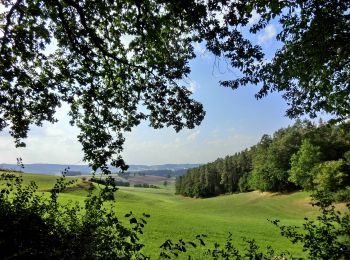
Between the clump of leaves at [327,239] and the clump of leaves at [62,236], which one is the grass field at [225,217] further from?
the clump of leaves at [62,236]

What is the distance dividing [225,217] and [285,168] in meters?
52.4

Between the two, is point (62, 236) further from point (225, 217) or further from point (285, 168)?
point (285, 168)

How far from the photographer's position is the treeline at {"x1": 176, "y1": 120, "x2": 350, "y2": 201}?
7175cm

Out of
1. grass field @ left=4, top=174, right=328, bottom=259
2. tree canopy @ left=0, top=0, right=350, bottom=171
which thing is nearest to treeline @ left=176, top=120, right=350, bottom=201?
grass field @ left=4, top=174, right=328, bottom=259

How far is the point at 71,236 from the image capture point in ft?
34.2

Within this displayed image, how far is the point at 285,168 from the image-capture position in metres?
99.5

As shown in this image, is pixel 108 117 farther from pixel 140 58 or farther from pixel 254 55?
pixel 254 55

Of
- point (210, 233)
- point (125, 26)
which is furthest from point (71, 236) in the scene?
point (210, 233)

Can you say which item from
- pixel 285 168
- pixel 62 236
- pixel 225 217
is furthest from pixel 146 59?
pixel 285 168

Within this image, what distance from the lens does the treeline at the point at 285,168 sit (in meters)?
71.8

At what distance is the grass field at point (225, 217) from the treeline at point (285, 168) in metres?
5.24

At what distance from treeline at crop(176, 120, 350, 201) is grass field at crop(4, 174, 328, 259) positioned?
17.2 ft

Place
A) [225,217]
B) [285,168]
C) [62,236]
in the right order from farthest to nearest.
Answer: [285,168] → [225,217] → [62,236]

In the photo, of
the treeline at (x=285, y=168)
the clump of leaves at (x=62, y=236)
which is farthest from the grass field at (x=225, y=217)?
the clump of leaves at (x=62, y=236)
